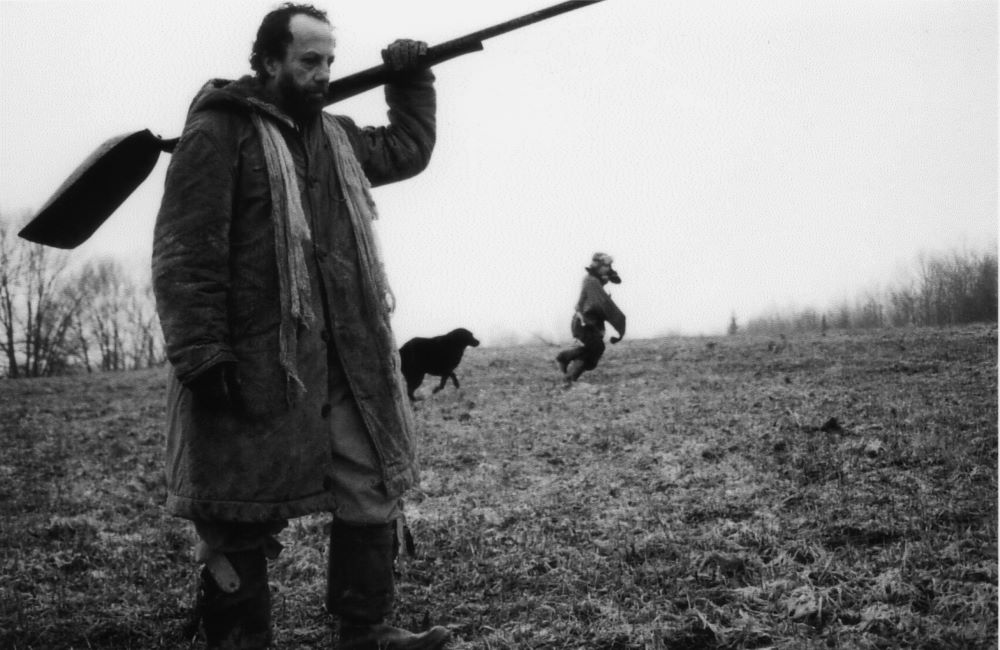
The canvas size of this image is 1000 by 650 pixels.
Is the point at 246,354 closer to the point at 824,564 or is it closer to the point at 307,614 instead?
the point at 307,614

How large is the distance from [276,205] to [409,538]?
136 centimetres

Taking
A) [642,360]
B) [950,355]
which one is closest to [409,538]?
[950,355]

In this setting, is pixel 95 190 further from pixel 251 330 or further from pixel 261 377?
pixel 261 377

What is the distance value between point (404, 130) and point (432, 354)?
6.45 metres

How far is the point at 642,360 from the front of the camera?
42.0 ft

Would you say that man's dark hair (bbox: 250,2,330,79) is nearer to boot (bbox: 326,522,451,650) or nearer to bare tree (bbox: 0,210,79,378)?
boot (bbox: 326,522,451,650)

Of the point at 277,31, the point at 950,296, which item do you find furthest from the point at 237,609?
the point at 950,296

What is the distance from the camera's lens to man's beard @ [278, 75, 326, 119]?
2.57 m

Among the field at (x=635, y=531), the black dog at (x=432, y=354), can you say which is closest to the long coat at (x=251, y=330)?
the field at (x=635, y=531)

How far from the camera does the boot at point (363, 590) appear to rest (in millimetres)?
2580

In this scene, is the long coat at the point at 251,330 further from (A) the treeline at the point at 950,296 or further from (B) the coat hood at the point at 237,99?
(A) the treeline at the point at 950,296

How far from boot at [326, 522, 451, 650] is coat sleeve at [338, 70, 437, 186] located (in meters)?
1.34

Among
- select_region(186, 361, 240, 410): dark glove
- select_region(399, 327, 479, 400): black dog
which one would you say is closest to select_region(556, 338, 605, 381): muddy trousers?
select_region(399, 327, 479, 400): black dog

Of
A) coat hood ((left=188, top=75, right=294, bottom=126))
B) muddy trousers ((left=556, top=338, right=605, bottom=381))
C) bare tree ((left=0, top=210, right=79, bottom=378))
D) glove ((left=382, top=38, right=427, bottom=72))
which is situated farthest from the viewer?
→ bare tree ((left=0, top=210, right=79, bottom=378))
